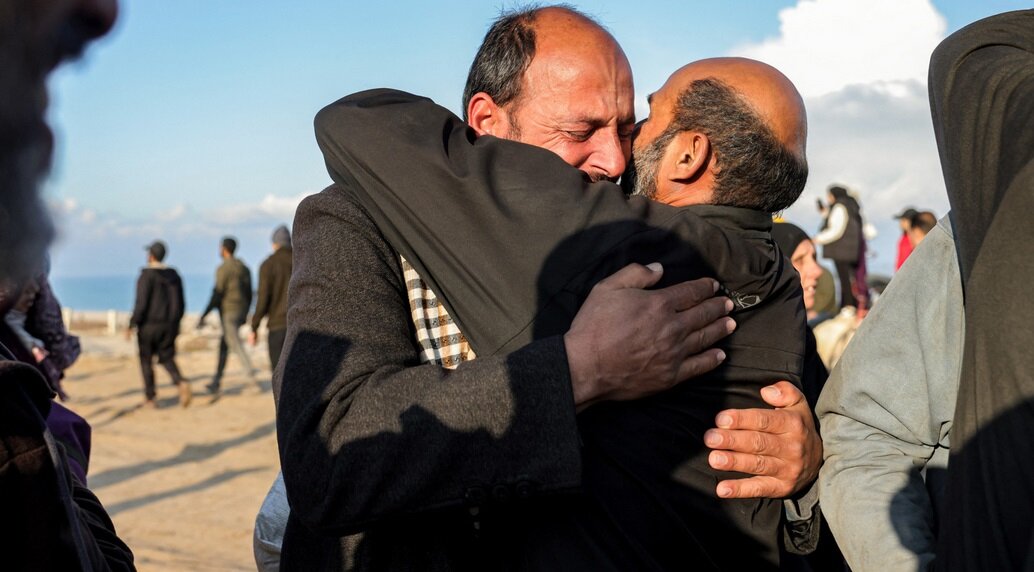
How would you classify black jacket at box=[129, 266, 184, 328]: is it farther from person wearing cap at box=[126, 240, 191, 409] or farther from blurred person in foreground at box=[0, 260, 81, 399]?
blurred person in foreground at box=[0, 260, 81, 399]

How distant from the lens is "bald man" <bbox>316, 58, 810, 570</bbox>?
1.76 m

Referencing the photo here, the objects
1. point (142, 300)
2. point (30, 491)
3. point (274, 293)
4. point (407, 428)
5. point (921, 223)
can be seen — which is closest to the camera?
point (30, 491)

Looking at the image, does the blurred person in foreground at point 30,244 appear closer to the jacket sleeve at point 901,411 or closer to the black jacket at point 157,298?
the jacket sleeve at point 901,411

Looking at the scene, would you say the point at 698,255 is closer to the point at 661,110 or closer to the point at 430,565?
the point at 661,110

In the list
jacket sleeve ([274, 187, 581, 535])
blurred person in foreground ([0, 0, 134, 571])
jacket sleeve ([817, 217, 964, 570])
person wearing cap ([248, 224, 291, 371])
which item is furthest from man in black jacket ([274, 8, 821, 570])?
person wearing cap ([248, 224, 291, 371])

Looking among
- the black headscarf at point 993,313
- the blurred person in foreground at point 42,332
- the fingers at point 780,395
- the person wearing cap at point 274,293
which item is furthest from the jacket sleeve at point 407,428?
the person wearing cap at point 274,293

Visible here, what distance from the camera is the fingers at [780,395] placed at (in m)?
1.98

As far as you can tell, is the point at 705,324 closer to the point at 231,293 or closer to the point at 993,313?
the point at 993,313

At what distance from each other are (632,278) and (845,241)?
1216cm

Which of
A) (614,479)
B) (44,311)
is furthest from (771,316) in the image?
(44,311)

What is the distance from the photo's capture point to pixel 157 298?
12.4 m

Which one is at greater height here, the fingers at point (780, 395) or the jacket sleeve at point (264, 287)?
the fingers at point (780, 395)

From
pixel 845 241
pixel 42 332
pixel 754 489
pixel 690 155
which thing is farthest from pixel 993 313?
pixel 845 241

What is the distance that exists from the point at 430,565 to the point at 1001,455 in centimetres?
98
